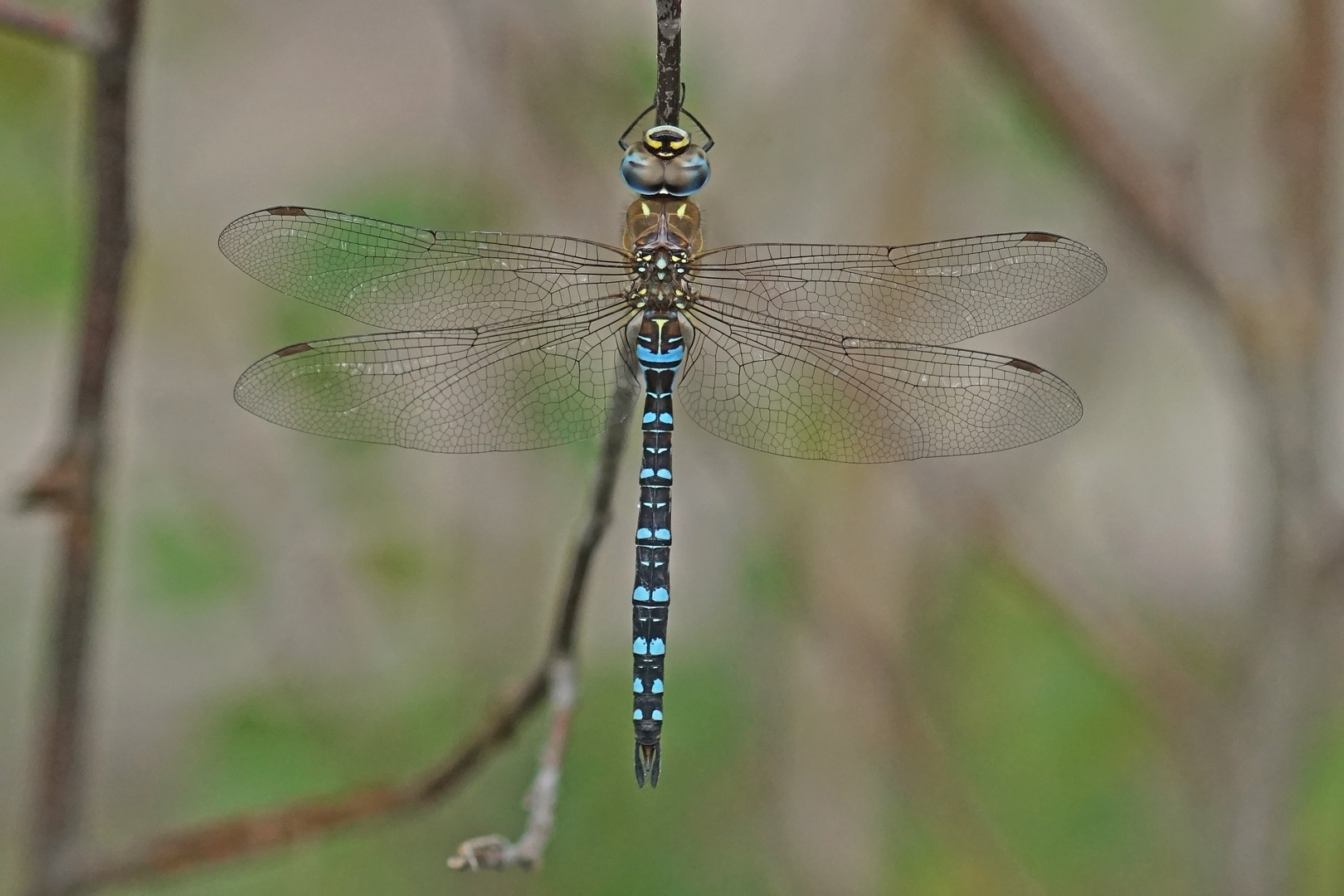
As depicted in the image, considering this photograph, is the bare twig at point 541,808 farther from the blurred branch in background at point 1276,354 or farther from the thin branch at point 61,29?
the blurred branch in background at point 1276,354

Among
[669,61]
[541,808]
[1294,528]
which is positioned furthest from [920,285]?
[541,808]

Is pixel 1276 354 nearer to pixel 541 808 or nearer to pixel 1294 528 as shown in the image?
pixel 1294 528

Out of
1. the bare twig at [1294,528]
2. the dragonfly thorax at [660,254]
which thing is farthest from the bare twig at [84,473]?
the bare twig at [1294,528]

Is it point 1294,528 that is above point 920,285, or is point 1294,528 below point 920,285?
below

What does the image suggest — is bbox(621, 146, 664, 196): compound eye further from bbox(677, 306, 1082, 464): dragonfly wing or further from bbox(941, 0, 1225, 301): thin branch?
bbox(941, 0, 1225, 301): thin branch

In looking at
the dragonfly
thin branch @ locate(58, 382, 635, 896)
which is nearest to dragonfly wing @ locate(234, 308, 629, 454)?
the dragonfly
